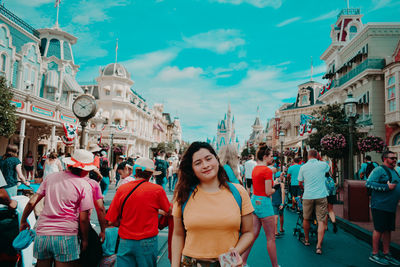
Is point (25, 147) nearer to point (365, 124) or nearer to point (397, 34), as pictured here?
point (365, 124)

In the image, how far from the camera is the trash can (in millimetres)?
8109

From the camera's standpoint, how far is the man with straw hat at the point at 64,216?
2.92 meters

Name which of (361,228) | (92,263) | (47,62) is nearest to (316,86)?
(47,62)

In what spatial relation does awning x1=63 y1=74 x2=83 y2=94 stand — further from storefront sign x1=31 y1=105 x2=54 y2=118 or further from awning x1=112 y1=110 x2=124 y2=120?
awning x1=112 y1=110 x2=124 y2=120

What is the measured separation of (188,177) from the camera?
233cm

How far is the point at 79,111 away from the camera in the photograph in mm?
10281

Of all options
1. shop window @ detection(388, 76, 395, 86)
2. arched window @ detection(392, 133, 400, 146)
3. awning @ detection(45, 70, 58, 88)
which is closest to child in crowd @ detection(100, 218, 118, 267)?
shop window @ detection(388, 76, 395, 86)

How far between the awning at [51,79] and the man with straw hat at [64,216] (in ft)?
69.6

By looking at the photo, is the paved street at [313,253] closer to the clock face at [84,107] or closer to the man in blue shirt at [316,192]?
the man in blue shirt at [316,192]

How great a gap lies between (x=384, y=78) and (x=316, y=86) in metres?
22.7

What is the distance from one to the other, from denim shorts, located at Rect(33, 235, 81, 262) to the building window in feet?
64.4

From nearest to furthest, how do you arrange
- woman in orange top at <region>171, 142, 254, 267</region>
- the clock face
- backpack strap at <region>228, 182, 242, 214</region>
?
woman in orange top at <region>171, 142, 254, 267</region> < backpack strap at <region>228, 182, 242, 214</region> < the clock face

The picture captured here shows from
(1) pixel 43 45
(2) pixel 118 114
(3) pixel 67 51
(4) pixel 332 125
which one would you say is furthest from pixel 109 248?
(2) pixel 118 114

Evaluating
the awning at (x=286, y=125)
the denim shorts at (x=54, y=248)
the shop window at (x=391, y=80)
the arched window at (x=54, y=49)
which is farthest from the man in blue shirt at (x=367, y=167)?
the awning at (x=286, y=125)
